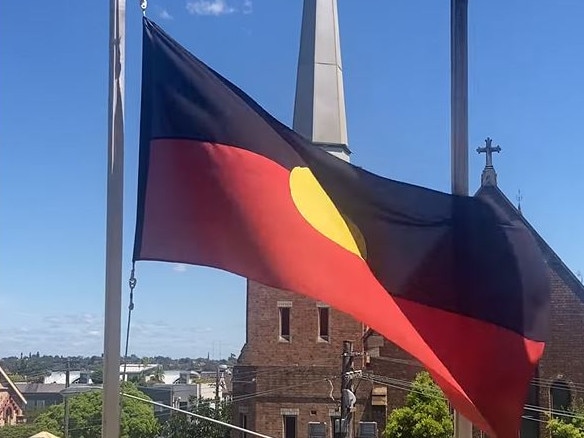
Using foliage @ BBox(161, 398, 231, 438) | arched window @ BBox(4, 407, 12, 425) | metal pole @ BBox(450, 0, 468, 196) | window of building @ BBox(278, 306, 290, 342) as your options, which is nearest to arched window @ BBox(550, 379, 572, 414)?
window of building @ BBox(278, 306, 290, 342)

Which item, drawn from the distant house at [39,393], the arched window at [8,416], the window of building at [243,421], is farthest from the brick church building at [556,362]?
the distant house at [39,393]

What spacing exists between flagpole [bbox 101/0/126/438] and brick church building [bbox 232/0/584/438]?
93.4 feet

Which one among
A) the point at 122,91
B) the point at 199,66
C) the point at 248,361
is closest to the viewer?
the point at 122,91

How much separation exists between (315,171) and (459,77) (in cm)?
118

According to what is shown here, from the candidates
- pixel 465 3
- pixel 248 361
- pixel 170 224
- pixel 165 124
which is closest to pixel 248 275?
pixel 170 224

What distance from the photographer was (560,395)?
34031mm

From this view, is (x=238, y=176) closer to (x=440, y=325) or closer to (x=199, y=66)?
(x=199, y=66)

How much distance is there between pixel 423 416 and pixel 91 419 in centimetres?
3455

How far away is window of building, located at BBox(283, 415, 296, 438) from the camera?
3669 cm

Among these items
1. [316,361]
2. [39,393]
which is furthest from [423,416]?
[39,393]

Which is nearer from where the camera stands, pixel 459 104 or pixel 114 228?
pixel 114 228

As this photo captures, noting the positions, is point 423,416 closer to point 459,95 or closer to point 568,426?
point 568,426

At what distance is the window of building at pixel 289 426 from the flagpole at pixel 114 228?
31.8 metres

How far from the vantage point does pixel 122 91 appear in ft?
19.3
